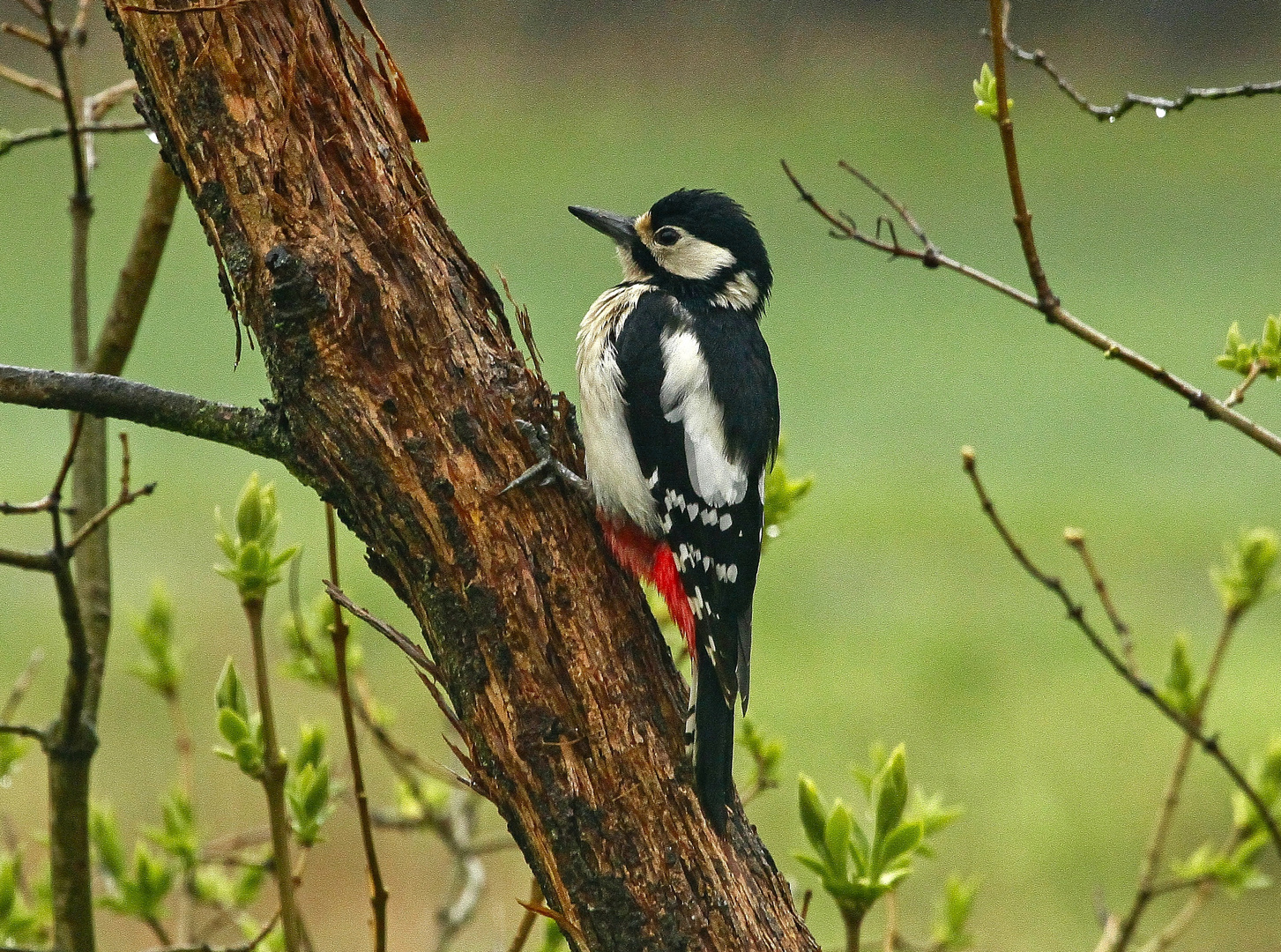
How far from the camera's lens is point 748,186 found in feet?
22.5

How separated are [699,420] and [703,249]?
0.46 m

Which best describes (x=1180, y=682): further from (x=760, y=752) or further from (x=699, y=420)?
(x=699, y=420)

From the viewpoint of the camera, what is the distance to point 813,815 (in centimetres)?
136

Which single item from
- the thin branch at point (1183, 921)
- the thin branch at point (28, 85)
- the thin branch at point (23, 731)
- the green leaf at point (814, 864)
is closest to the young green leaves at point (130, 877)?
the thin branch at point (23, 731)

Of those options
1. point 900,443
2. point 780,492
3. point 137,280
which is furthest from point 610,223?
point 900,443

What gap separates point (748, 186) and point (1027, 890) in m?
4.52

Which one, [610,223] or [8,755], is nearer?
[8,755]

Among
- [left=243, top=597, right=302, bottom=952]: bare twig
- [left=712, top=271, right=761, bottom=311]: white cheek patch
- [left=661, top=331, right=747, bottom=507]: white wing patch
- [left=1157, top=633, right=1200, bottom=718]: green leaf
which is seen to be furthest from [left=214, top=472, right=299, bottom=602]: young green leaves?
[left=1157, top=633, right=1200, bottom=718]: green leaf

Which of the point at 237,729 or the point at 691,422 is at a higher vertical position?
the point at 691,422

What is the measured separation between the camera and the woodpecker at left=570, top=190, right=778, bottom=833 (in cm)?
167

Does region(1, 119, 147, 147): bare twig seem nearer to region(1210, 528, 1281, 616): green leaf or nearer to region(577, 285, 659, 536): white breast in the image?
region(577, 285, 659, 536): white breast

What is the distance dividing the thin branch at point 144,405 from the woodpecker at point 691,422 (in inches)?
15.7

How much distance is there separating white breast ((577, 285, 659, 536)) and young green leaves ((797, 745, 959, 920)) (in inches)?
17.5

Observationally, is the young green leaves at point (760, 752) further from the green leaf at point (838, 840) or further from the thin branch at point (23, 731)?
the thin branch at point (23, 731)
